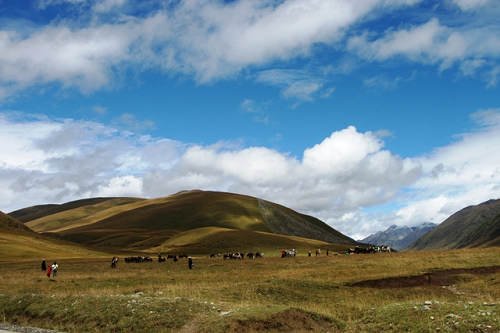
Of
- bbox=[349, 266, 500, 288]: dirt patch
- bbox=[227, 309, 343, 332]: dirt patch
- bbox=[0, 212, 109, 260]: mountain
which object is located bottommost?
bbox=[227, 309, 343, 332]: dirt patch

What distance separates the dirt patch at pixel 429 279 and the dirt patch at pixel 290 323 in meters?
21.1

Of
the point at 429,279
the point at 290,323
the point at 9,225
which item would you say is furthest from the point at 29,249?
the point at 290,323

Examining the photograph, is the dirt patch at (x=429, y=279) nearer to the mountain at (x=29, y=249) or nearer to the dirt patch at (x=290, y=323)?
the dirt patch at (x=290, y=323)

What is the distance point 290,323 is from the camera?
2128 cm

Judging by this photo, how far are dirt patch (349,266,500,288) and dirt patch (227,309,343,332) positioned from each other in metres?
21.1

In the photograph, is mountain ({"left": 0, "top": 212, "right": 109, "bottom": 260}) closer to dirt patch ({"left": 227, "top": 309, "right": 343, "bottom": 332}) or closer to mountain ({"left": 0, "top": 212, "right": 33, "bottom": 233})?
mountain ({"left": 0, "top": 212, "right": 33, "bottom": 233})

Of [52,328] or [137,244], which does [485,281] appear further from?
[137,244]

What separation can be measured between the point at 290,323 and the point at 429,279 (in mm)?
27846

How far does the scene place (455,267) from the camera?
56469 millimetres

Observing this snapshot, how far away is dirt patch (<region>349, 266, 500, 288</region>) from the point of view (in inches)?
1689

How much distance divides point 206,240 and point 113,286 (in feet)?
371

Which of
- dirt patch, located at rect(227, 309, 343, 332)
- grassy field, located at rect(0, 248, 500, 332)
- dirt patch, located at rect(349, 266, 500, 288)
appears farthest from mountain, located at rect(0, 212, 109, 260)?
dirt patch, located at rect(227, 309, 343, 332)

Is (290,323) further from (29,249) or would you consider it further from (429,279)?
(29,249)

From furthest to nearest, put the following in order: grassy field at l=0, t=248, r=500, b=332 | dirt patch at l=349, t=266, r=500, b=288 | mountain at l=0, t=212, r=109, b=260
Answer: mountain at l=0, t=212, r=109, b=260, dirt patch at l=349, t=266, r=500, b=288, grassy field at l=0, t=248, r=500, b=332
